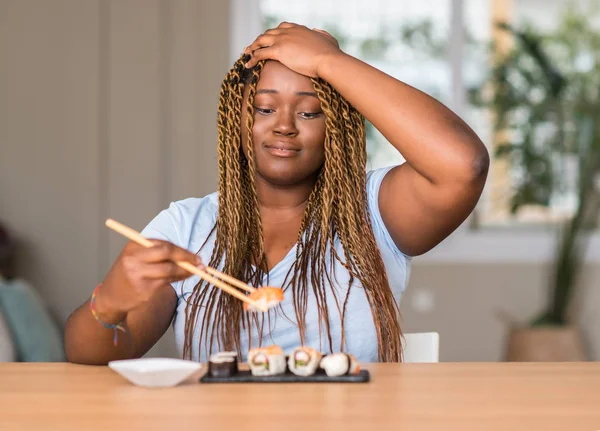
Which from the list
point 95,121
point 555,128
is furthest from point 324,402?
point 555,128

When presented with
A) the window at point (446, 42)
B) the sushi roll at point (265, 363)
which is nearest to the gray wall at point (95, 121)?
the window at point (446, 42)

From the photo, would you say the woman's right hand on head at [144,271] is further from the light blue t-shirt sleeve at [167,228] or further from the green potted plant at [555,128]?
the green potted plant at [555,128]

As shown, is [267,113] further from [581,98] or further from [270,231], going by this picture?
[581,98]

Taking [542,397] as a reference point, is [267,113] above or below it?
above

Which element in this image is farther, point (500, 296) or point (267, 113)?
point (500, 296)

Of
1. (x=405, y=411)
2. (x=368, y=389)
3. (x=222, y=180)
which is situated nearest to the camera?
(x=405, y=411)

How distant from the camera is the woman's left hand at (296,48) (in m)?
1.57

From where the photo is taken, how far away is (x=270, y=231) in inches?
67.8

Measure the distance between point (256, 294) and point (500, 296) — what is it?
3846 mm

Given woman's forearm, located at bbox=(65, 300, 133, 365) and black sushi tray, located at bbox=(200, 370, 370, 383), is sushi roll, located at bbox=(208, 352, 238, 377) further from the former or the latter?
woman's forearm, located at bbox=(65, 300, 133, 365)

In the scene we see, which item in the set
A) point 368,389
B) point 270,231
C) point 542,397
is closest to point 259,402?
point 368,389

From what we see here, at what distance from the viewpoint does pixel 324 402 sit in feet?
3.46

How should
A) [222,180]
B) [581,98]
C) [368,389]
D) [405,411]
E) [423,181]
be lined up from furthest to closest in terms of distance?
[581,98] → [222,180] → [423,181] → [368,389] → [405,411]

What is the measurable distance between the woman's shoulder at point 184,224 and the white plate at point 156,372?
55 centimetres
